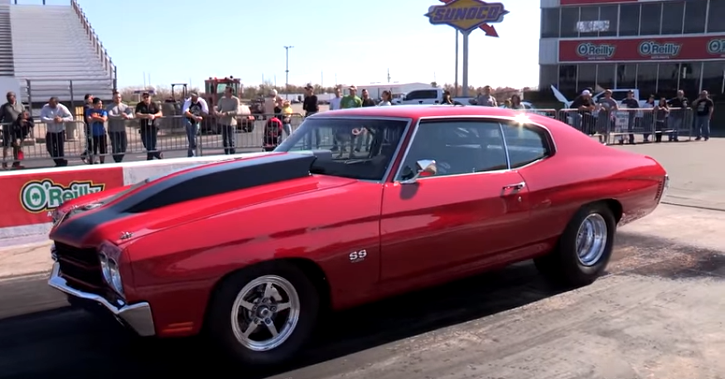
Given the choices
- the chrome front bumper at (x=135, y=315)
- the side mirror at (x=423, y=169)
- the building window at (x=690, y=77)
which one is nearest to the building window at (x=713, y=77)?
the building window at (x=690, y=77)

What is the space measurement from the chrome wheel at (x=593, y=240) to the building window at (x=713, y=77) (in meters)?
34.3

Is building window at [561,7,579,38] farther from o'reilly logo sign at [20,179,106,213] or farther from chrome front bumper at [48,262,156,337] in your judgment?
chrome front bumper at [48,262,156,337]

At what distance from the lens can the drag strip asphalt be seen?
4.20m

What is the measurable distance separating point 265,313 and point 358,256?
692 mm

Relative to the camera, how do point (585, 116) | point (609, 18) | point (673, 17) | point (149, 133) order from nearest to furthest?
point (149, 133) < point (585, 116) < point (673, 17) < point (609, 18)

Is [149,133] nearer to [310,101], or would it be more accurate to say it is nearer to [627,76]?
[310,101]

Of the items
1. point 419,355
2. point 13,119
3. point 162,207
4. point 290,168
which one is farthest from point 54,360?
point 13,119

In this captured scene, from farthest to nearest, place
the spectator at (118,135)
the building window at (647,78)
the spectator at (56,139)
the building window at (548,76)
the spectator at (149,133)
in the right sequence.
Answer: the building window at (548,76)
the building window at (647,78)
the spectator at (149,133)
the spectator at (118,135)
the spectator at (56,139)

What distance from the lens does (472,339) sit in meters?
4.68

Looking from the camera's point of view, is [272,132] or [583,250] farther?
[272,132]

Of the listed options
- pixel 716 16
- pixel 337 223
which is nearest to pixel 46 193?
pixel 337 223

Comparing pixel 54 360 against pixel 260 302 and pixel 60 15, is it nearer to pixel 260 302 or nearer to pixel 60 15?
pixel 260 302

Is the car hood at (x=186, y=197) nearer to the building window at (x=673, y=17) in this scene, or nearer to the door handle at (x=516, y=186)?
the door handle at (x=516, y=186)

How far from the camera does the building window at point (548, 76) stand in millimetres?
40281
